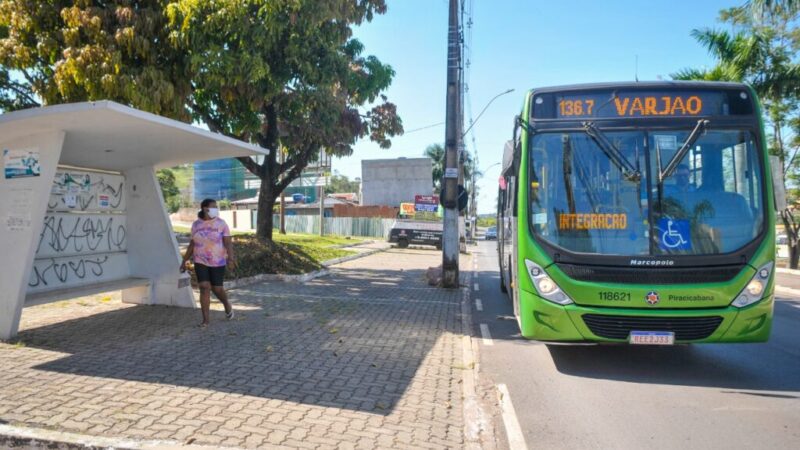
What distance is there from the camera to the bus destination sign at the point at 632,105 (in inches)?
224

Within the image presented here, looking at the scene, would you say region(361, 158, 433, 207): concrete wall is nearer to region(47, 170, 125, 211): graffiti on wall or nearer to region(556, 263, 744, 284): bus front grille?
region(47, 170, 125, 211): graffiti on wall

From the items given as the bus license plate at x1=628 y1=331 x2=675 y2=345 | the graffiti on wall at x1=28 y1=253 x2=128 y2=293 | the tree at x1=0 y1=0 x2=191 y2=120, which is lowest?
the bus license plate at x1=628 y1=331 x2=675 y2=345

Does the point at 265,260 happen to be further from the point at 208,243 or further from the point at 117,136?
the point at 117,136

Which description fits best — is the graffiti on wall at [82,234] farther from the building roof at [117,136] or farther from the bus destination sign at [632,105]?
the bus destination sign at [632,105]

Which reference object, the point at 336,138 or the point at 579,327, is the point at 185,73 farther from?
the point at 579,327

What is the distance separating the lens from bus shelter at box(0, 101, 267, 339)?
19.5ft

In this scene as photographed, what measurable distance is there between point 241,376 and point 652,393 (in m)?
3.90

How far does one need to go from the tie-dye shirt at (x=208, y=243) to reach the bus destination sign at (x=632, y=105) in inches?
172

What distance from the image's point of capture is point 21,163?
614 cm

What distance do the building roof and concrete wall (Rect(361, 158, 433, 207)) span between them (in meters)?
47.0

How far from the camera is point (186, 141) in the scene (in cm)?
709

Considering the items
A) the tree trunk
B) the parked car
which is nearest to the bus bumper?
the tree trunk

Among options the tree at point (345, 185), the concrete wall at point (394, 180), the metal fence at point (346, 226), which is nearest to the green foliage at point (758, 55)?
the metal fence at point (346, 226)

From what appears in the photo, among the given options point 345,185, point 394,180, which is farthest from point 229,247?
point 345,185
